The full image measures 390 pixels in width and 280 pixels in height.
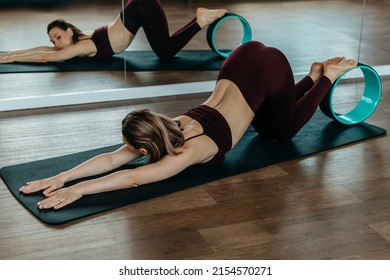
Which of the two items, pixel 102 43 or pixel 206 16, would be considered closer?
pixel 102 43

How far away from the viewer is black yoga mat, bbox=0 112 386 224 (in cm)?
287

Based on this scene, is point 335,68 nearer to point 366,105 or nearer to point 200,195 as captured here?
point 366,105

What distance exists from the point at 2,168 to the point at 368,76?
213cm

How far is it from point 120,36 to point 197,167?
136cm

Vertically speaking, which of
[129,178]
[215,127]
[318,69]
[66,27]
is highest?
[66,27]

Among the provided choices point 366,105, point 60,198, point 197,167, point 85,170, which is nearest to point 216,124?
point 197,167

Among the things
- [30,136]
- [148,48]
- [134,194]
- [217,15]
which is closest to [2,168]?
[30,136]

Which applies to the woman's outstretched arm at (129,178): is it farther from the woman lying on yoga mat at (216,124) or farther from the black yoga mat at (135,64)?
the black yoga mat at (135,64)

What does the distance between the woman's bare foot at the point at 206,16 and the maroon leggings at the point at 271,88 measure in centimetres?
105

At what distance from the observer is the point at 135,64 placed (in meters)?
4.39

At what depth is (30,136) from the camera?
12.0ft

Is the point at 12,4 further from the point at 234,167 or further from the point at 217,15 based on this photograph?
the point at 234,167

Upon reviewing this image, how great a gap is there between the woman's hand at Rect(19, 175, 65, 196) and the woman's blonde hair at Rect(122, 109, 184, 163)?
15.2 inches

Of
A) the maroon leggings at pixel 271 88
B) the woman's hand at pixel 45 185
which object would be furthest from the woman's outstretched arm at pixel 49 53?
the woman's hand at pixel 45 185
